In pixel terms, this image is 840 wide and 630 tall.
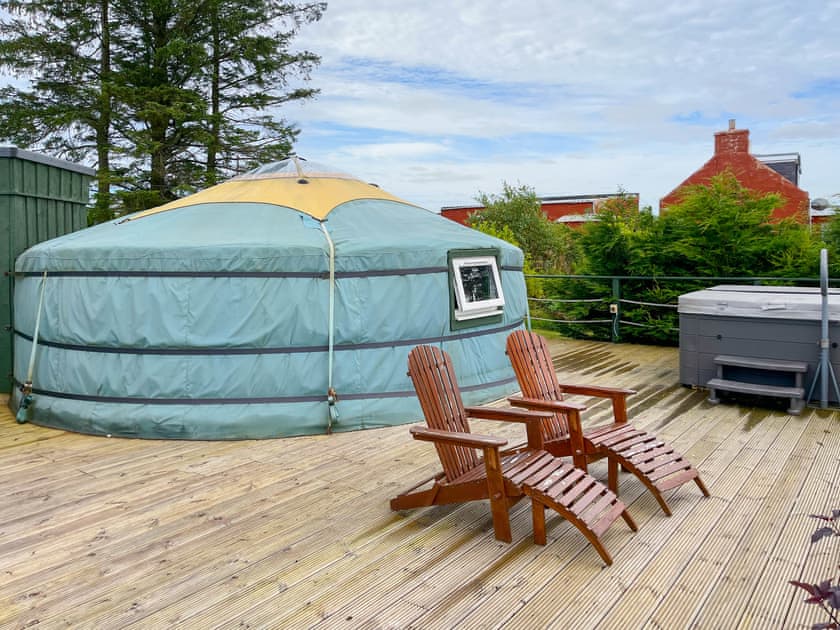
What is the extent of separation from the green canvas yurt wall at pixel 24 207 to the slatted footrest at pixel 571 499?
17.4 feet

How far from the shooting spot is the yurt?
4512 mm

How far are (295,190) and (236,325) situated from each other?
1.60 metres

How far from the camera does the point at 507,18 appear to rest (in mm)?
8359

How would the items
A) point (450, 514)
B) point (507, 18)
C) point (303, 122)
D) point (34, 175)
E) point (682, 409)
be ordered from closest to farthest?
1. point (450, 514)
2. point (682, 409)
3. point (34, 175)
4. point (507, 18)
5. point (303, 122)

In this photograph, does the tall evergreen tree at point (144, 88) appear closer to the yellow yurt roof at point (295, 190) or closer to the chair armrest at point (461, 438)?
the yellow yurt roof at point (295, 190)

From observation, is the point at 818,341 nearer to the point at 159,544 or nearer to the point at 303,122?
the point at 159,544

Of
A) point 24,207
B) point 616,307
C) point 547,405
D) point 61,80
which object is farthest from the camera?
point 61,80

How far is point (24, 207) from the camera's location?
590 cm

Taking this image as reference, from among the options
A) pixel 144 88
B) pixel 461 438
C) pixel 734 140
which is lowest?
pixel 461 438

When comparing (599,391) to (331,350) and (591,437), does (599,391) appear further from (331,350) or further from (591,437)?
(331,350)

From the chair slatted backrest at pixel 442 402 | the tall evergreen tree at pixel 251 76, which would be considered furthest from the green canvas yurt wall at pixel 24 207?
the tall evergreen tree at pixel 251 76

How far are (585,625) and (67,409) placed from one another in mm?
4140

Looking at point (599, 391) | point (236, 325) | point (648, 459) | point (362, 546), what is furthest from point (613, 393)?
point (236, 325)

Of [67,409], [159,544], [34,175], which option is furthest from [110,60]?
[159,544]
